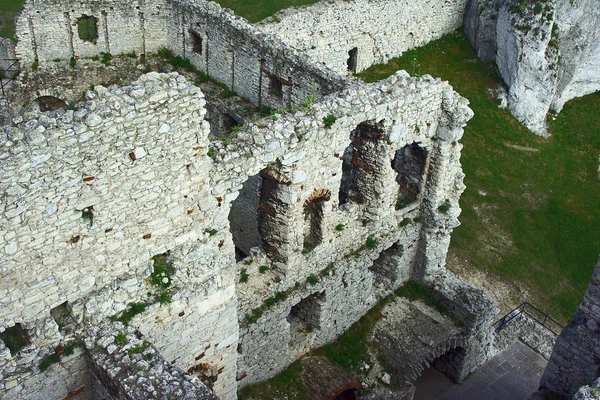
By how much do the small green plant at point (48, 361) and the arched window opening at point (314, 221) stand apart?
5.92 meters

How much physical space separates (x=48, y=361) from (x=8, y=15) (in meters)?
22.4

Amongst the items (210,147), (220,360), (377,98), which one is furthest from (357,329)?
(210,147)

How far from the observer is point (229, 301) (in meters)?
13.9

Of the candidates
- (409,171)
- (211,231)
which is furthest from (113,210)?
(409,171)

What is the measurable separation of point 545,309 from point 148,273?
14240mm

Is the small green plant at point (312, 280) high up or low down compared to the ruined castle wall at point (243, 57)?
down

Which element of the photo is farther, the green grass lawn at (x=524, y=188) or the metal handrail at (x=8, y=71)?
the green grass lawn at (x=524, y=188)

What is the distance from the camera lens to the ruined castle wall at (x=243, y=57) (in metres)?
17.3

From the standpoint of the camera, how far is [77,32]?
21.2 m

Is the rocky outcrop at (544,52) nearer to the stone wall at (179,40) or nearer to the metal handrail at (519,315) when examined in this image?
the metal handrail at (519,315)

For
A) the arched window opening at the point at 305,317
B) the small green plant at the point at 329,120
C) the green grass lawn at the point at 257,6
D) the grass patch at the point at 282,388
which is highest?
the small green plant at the point at 329,120

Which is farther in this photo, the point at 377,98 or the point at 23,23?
the point at 23,23

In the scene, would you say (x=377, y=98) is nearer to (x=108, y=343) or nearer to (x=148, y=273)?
(x=148, y=273)

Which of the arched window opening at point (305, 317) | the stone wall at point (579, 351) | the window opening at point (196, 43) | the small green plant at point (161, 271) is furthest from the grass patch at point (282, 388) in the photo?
the window opening at point (196, 43)
